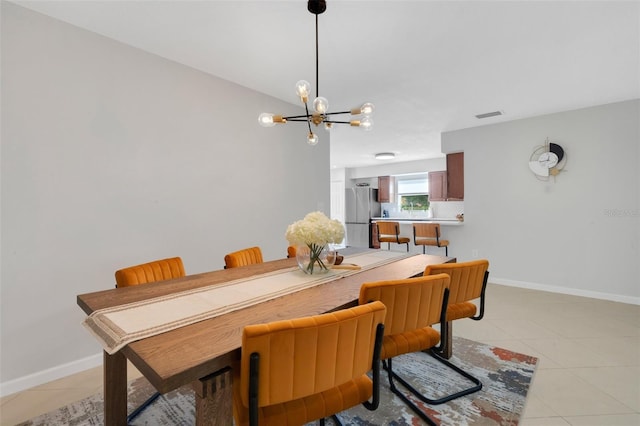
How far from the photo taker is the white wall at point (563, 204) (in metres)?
3.42

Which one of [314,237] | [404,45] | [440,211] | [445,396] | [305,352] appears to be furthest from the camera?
[440,211]

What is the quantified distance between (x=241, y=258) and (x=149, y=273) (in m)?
0.63

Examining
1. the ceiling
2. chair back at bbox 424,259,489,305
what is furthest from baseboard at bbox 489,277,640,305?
chair back at bbox 424,259,489,305

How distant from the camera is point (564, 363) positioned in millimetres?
2107

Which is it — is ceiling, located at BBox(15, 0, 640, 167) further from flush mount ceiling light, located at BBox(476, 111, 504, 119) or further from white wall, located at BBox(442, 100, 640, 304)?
white wall, located at BBox(442, 100, 640, 304)

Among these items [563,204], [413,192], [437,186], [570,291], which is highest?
[437,186]

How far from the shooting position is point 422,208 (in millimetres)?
7230

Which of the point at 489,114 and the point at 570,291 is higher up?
the point at 489,114

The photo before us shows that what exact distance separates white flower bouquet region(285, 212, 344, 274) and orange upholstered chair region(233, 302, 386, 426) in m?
0.70

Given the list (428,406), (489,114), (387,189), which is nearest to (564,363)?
(428,406)

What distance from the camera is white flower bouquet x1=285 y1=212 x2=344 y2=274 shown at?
1.63 m

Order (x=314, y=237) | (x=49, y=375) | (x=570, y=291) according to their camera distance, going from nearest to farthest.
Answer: (x=314, y=237), (x=49, y=375), (x=570, y=291)

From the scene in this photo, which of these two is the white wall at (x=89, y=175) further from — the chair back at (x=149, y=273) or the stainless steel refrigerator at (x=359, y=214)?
the stainless steel refrigerator at (x=359, y=214)

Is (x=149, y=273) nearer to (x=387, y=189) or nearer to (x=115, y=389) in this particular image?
(x=115, y=389)
